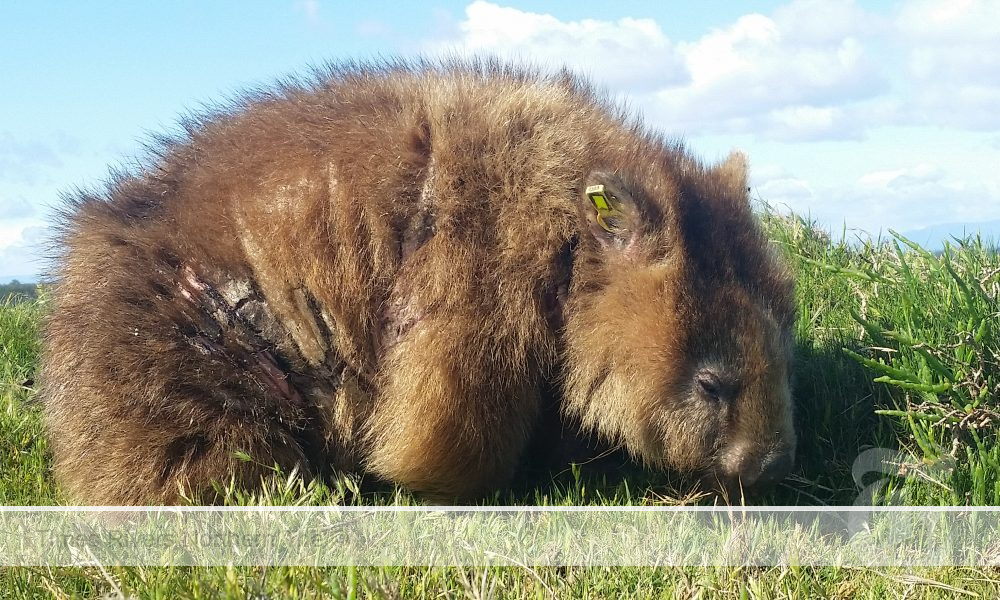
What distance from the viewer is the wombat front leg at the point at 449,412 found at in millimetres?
4461

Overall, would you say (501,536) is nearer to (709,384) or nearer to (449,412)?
(449,412)

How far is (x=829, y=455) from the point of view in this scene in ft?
17.0

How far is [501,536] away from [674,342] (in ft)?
4.25

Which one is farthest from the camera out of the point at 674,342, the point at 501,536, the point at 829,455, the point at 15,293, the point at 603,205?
the point at 15,293

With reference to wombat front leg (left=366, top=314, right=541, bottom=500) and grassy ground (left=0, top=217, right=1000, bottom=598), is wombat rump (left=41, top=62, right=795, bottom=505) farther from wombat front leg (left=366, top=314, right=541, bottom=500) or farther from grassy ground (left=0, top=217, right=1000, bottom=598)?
grassy ground (left=0, top=217, right=1000, bottom=598)

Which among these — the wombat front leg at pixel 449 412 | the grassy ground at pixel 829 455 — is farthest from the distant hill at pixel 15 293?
the wombat front leg at pixel 449 412

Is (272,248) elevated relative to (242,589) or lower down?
elevated

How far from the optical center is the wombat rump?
4535 mm

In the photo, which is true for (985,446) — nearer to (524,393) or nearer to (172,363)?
(524,393)

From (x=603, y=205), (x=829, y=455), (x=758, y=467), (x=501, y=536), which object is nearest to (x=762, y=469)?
(x=758, y=467)

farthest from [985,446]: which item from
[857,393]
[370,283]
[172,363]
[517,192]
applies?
[172,363]

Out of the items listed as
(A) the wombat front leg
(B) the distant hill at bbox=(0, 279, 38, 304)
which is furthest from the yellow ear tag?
(B) the distant hill at bbox=(0, 279, 38, 304)

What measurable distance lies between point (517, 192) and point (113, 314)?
2.11 meters

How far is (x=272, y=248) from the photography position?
181 inches
